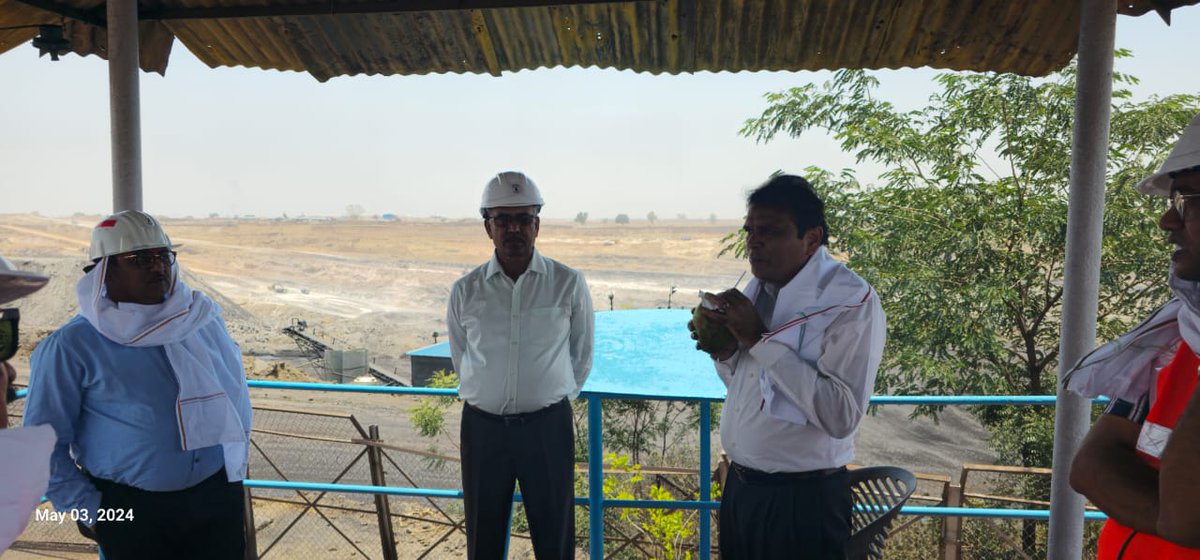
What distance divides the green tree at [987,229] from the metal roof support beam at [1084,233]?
326 inches

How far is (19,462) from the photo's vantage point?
121 centimetres

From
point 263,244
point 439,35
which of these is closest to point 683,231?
point 263,244

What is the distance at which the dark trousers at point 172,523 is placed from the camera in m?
2.21

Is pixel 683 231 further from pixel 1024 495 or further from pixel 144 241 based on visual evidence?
pixel 144 241

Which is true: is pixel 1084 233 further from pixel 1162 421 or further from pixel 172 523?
pixel 172 523

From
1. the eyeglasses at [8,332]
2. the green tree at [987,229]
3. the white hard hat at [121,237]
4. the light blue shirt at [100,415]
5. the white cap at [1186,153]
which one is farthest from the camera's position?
the green tree at [987,229]

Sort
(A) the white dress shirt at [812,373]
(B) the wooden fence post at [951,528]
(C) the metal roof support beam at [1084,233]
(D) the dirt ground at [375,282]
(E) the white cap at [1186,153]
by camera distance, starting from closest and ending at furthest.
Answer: (E) the white cap at [1186,153]
(A) the white dress shirt at [812,373]
(C) the metal roof support beam at [1084,233]
(B) the wooden fence post at [951,528]
(D) the dirt ground at [375,282]

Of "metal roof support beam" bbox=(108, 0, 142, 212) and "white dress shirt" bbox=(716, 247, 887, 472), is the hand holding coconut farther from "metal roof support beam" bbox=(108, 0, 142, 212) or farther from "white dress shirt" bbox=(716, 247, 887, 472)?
"metal roof support beam" bbox=(108, 0, 142, 212)

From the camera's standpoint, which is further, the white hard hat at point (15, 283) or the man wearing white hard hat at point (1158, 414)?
the white hard hat at point (15, 283)

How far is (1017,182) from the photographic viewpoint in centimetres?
1206

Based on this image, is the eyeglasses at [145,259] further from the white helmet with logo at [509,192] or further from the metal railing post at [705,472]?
the metal railing post at [705,472]

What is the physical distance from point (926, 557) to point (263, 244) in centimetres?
7408

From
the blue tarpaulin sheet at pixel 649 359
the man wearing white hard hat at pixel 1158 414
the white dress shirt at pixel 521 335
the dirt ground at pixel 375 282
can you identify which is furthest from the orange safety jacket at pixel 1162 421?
the dirt ground at pixel 375 282

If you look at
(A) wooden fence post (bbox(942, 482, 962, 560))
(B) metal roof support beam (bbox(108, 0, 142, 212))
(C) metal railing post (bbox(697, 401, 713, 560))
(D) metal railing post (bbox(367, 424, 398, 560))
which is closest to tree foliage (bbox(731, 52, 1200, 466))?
(A) wooden fence post (bbox(942, 482, 962, 560))
